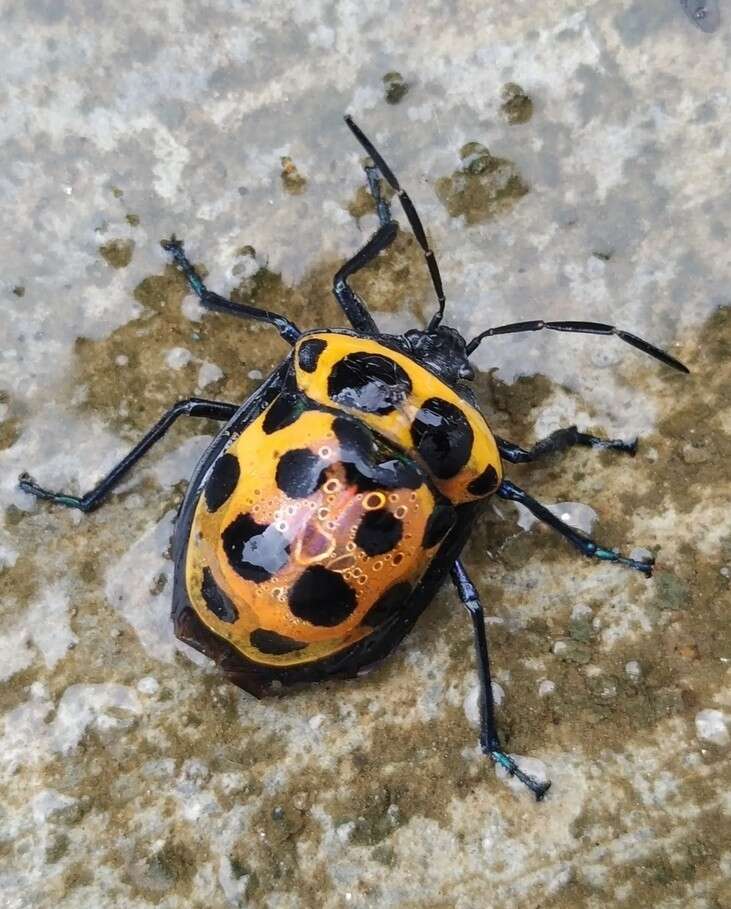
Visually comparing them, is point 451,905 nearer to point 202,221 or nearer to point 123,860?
point 123,860

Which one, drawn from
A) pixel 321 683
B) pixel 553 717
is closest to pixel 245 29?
pixel 321 683

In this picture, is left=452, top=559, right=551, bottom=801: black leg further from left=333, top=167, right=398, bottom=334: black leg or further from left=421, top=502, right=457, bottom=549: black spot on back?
left=333, top=167, right=398, bottom=334: black leg

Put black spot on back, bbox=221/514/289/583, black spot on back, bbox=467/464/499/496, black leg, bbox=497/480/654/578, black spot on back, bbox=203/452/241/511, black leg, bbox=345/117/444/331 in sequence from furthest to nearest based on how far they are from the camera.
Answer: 1. black leg, bbox=497/480/654/578
2. black leg, bbox=345/117/444/331
3. black spot on back, bbox=467/464/499/496
4. black spot on back, bbox=203/452/241/511
5. black spot on back, bbox=221/514/289/583

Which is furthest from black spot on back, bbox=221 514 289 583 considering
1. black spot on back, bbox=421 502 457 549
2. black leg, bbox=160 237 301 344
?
black leg, bbox=160 237 301 344

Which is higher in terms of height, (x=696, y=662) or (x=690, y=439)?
(x=690, y=439)

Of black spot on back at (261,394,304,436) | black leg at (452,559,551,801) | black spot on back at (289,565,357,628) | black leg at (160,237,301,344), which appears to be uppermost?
black leg at (160,237,301,344)

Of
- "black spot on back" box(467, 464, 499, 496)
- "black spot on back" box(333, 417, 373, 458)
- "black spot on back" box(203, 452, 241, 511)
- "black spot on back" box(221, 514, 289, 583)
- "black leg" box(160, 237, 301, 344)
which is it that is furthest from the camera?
"black leg" box(160, 237, 301, 344)
